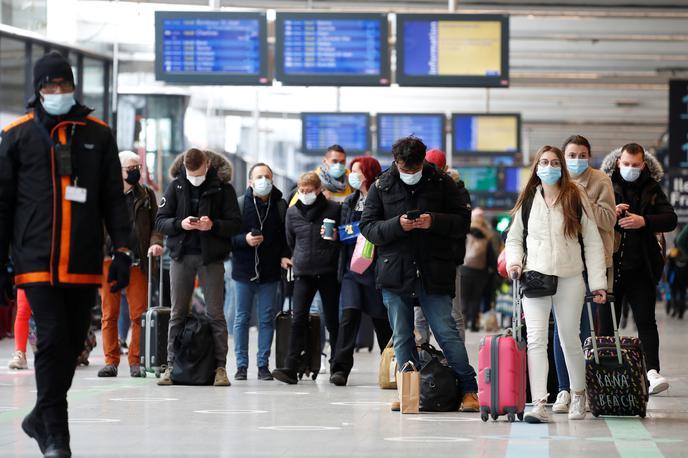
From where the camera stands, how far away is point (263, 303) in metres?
11.3

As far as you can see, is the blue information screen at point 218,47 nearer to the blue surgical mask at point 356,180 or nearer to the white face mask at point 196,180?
the white face mask at point 196,180

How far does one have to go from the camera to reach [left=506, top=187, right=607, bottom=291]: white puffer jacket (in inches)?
311

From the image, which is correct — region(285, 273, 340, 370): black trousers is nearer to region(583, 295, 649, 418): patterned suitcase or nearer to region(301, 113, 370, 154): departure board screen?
region(583, 295, 649, 418): patterned suitcase

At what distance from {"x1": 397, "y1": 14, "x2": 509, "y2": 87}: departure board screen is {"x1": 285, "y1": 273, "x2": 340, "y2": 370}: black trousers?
7692mm

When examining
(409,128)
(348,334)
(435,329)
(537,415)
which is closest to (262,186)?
(348,334)

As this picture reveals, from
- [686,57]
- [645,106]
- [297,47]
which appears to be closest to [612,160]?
[297,47]

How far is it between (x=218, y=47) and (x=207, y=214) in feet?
25.7

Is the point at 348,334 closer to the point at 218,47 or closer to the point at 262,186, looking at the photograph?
the point at 262,186

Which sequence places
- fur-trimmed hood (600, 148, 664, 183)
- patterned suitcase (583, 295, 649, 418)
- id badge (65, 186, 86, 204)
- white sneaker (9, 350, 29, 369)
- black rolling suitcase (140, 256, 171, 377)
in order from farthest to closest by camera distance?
white sneaker (9, 350, 29, 369), black rolling suitcase (140, 256, 171, 377), fur-trimmed hood (600, 148, 664, 183), patterned suitcase (583, 295, 649, 418), id badge (65, 186, 86, 204)

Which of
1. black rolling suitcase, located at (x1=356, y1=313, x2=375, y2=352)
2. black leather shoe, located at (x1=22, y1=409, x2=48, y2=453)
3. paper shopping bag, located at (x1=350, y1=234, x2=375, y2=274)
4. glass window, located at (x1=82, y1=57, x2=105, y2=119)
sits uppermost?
glass window, located at (x1=82, y1=57, x2=105, y2=119)

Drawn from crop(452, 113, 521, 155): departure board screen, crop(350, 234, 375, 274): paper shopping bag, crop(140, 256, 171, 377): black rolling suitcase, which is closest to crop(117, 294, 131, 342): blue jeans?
crop(140, 256, 171, 377): black rolling suitcase

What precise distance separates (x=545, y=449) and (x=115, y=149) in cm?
243

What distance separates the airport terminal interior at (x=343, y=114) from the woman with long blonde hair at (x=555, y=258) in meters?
0.32

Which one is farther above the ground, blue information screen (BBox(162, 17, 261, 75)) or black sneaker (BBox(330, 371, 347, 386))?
blue information screen (BBox(162, 17, 261, 75))
